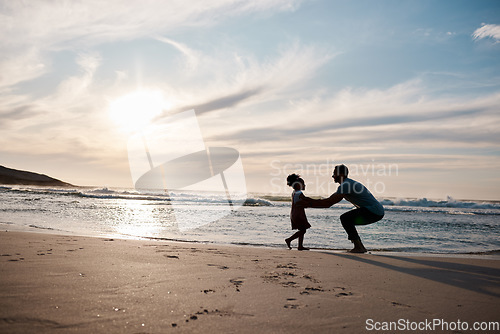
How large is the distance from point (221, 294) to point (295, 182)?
15.9ft

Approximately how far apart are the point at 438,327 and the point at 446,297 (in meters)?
0.93

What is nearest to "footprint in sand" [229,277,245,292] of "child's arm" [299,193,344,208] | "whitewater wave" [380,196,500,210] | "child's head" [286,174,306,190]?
"child's arm" [299,193,344,208]

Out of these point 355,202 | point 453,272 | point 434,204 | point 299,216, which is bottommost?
A: point 434,204

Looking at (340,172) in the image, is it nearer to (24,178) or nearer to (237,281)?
(237,281)

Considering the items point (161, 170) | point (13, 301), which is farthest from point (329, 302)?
point (161, 170)

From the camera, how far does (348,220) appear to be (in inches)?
266

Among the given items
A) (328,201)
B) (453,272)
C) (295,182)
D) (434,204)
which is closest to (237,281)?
(453,272)

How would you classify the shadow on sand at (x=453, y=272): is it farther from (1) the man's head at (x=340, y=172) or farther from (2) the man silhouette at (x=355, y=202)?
(1) the man's head at (x=340, y=172)

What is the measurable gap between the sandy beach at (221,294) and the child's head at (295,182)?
9.34 feet

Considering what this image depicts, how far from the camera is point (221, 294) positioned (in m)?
2.93

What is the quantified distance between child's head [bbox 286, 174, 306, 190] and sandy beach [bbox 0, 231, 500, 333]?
2.85 meters

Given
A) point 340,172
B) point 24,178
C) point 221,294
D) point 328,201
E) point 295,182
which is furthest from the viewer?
point 24,178

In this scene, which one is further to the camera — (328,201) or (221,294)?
(328,201)

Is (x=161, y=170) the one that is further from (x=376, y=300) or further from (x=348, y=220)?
(x=376, y=300)
